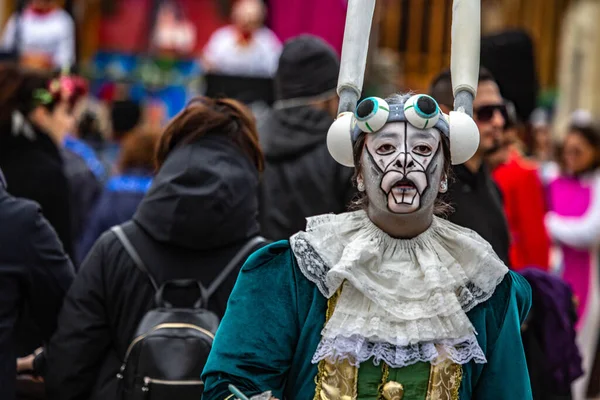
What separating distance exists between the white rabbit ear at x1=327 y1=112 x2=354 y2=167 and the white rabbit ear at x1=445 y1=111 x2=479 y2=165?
0.88 ft

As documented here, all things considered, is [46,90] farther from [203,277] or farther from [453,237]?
[453,237]

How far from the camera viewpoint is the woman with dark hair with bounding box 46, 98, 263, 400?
12.6 ft

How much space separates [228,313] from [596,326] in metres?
6.24

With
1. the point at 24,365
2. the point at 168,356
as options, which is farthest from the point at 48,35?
the point at 168,356

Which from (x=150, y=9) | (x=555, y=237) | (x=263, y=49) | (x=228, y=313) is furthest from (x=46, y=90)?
(x=150, y=9)

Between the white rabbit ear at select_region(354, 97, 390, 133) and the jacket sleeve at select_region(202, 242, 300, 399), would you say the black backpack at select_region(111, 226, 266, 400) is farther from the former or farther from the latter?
Answer: the white rabbit ear at select_region(354, 97, 390, 133)

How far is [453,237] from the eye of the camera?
3.04 meters

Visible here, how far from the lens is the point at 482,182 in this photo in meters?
4.80

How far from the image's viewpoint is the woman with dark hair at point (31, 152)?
5.27 m

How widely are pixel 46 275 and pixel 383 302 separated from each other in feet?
4.93

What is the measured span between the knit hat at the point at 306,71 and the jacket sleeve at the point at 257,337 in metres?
3.16

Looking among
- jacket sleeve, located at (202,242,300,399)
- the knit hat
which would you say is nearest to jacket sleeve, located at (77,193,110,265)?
the knit hat

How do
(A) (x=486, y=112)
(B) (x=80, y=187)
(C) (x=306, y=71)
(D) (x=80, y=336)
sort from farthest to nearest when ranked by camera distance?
(B) (x=80, y=187) → (C) (x=306, y=71) → (A) (x=486, y=112) → (D) (x=80, y=336)

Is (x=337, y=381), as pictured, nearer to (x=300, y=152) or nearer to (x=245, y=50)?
(x=300, y=152)
